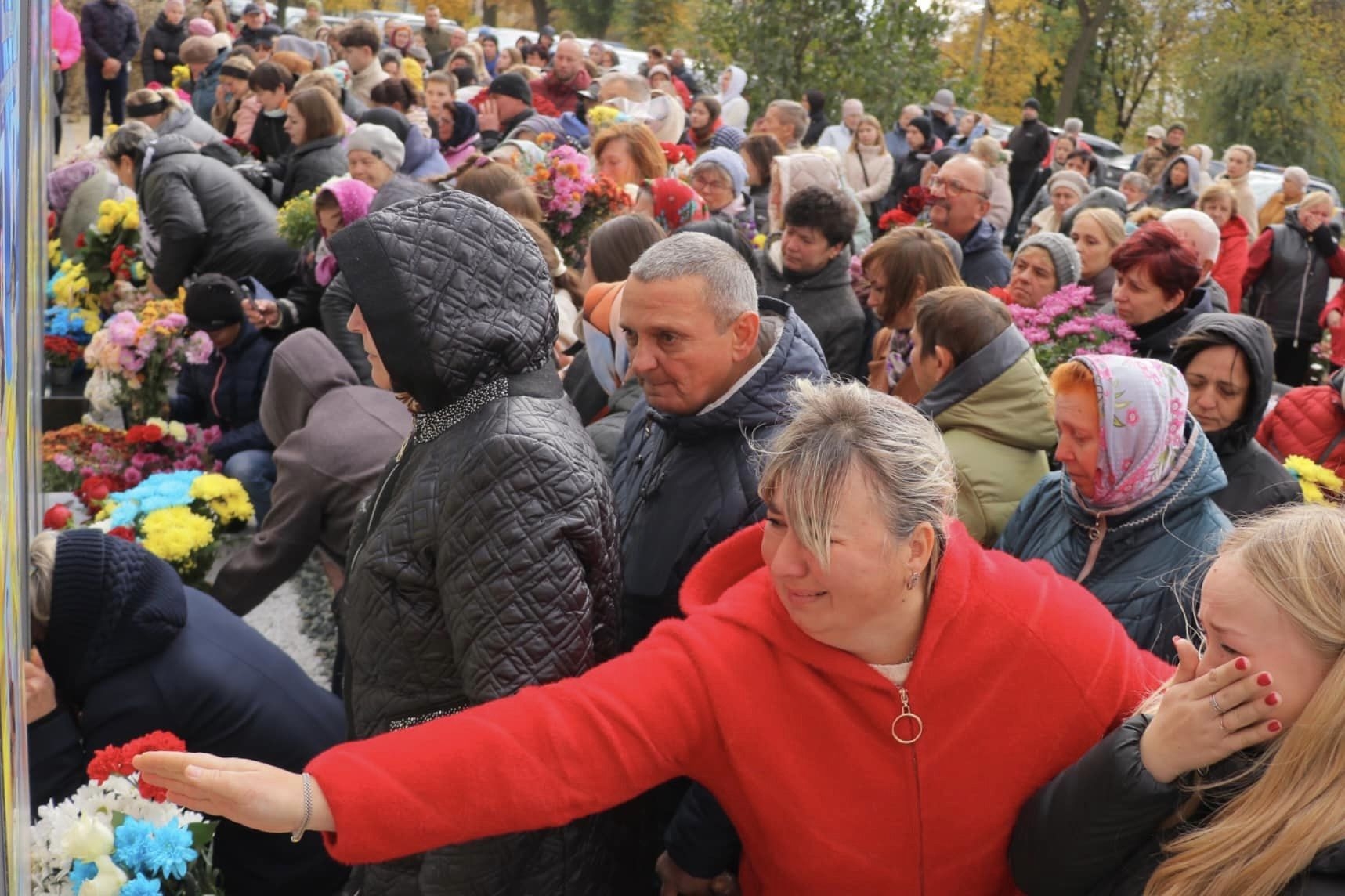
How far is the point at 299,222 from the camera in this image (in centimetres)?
650

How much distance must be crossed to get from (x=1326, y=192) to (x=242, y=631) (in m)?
8.54

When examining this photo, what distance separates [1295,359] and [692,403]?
782cm

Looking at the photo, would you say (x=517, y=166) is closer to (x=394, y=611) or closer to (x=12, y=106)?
(x=394, y=611)

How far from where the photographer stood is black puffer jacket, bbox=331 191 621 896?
6.91 ft

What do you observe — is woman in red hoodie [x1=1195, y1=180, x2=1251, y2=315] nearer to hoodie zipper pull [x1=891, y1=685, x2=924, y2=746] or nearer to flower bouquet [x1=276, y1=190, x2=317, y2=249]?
flower bouquet [x1=276, y1=190, x2=317, y2=249]

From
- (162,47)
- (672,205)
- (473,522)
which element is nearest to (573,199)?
(672,205)

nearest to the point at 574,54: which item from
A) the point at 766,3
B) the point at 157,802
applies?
the point at 766,3

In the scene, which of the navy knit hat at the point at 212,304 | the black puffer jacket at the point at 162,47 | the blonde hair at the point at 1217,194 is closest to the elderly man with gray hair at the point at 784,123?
the blonde hair at the point at 1217,194

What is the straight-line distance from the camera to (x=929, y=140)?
42.2ft

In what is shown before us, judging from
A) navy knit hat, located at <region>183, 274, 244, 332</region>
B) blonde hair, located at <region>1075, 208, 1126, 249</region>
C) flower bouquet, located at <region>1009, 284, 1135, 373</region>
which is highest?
blonde hair, located at <region>1075, 208, 1126, 249</region>

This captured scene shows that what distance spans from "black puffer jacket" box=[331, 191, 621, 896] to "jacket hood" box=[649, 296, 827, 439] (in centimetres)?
48

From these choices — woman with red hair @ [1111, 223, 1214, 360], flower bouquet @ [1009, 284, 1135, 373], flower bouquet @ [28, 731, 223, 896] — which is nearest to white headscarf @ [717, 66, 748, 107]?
flower bouquet @ [1009, 284, 1135, 373]

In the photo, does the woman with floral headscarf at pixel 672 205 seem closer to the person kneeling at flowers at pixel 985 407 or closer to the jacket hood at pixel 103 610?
the person kneeling at flowers at pixel 985 407

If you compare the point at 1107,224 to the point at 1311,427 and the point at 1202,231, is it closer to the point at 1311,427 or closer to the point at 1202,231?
the point at 1202,231
